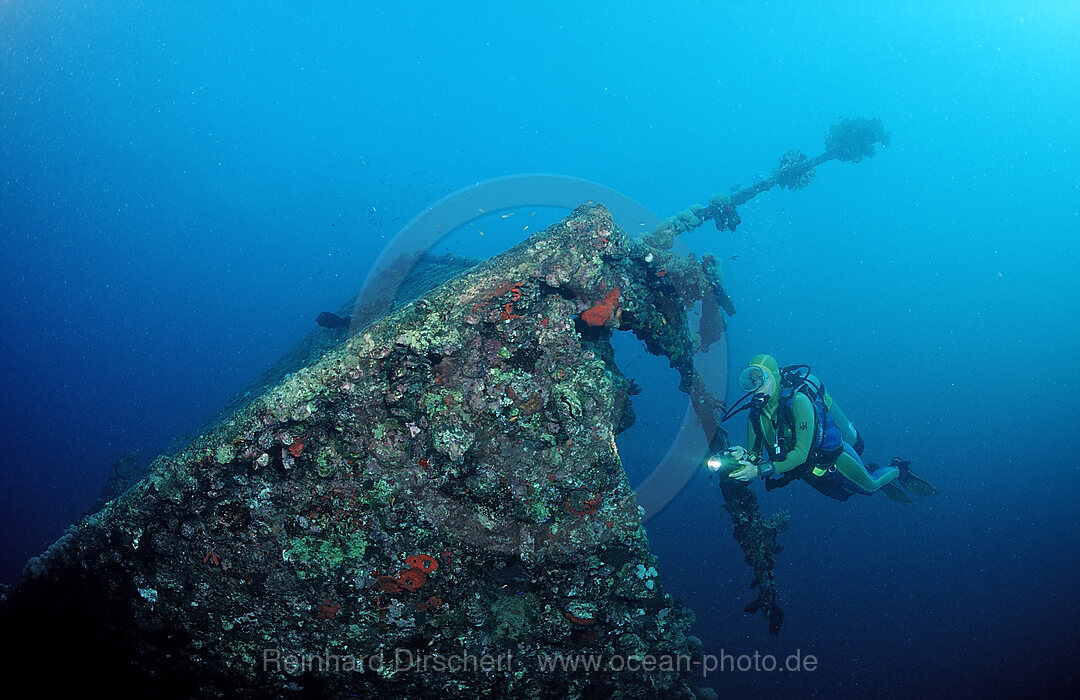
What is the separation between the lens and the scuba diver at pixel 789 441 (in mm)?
6133

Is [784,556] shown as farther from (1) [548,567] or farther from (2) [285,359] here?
(2) [285,359]

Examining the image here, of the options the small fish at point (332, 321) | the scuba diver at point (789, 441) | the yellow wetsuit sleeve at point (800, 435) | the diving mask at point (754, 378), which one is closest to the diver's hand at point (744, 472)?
the scuba diver at point (789, 441)

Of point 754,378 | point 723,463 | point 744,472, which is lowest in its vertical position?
point 744,472

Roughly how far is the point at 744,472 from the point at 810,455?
1671mm

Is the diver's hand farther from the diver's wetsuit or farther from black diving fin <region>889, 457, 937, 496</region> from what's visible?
black diving fin <region>889, 457, 937, 496</region>

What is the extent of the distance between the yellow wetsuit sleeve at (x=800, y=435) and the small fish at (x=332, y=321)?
715 cm

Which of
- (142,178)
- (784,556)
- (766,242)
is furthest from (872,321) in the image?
(142,178)

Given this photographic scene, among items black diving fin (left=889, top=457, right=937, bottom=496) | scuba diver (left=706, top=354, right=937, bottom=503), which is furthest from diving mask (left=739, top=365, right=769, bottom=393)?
black diving fin (left=889, top=457, right=937, bottom=496)

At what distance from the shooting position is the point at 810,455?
6.77 meters

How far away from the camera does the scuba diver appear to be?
20.1ft

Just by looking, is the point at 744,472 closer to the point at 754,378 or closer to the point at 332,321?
the point at 754,378

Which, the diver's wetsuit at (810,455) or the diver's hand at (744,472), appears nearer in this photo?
the diver's hand at (744,472)

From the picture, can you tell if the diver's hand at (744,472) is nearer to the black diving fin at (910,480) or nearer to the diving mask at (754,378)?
the diving mask at (754,378)

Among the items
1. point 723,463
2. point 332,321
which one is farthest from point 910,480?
point 332,321
